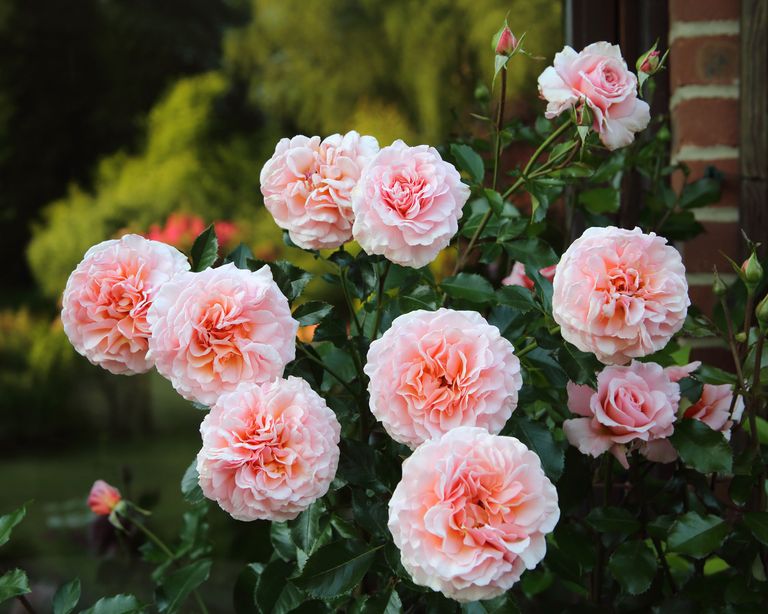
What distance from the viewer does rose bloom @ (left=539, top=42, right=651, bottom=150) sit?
751 millimetres

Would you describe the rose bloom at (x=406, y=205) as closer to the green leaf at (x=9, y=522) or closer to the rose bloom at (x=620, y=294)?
the rose bloom at (x=620, y=294)

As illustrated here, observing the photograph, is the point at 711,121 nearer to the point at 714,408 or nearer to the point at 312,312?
the point at 714,408

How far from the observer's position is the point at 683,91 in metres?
1.37

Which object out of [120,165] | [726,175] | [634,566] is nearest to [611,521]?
[634,566]

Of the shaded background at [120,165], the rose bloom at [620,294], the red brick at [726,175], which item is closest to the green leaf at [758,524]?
the rose bloom at [620,294]

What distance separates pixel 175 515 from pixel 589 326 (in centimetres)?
182

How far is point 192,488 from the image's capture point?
781mm

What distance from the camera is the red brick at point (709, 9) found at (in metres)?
1.35

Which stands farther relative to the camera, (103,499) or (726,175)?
(726,175)

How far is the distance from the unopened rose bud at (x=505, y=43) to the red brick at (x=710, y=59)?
72 centimetres

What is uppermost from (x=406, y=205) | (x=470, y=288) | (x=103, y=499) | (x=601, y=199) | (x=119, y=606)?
(x=406, y=205)

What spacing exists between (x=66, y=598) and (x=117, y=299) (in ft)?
1.09

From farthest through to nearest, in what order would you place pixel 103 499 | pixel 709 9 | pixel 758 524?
1. pixel 709 9
2. pixel 103 499
3. pixel 758 524

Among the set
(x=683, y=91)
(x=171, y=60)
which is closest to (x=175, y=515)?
(x=171, y=60)
